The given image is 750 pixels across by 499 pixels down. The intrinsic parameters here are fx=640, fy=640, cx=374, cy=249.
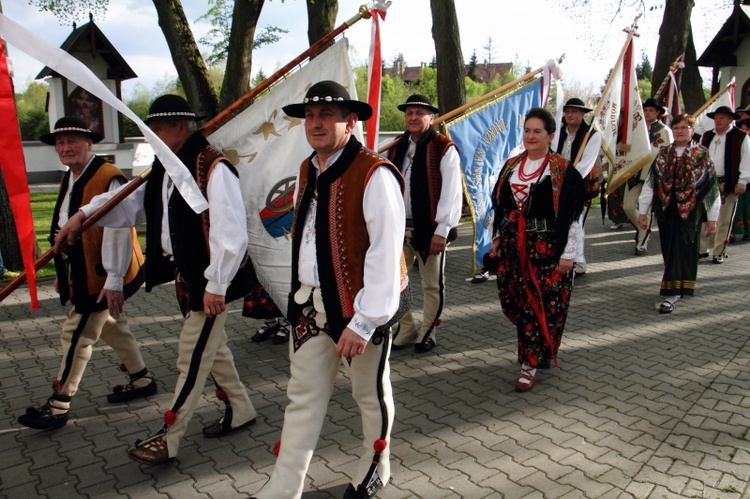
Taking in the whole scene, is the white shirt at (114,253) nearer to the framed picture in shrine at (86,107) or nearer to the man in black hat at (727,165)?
the man in black hat at (727,165)

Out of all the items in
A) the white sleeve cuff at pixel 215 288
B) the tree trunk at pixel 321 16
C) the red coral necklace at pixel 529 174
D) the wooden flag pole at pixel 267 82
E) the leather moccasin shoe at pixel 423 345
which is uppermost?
the tree trunk at pixel 321 16

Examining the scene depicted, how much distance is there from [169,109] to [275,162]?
2.76 ft

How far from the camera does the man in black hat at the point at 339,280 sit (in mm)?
2771

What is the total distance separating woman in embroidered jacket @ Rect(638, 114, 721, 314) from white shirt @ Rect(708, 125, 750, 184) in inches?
109

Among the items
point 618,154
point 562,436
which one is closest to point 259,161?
point 562,436

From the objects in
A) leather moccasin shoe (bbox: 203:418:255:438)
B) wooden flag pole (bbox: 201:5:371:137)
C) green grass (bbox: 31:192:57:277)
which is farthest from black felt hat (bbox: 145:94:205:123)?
green grass (bbox: 31:192:57:277)

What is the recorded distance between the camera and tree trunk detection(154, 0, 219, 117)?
1093cm

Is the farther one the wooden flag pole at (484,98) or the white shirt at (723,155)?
the white shirt at (723,155)

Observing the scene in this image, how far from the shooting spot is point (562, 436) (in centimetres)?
392

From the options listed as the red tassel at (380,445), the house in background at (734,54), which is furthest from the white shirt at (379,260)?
the house in background at (734,54)

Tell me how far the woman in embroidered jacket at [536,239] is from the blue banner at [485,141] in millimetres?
1554

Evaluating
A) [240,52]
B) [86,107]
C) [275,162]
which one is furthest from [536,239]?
[86,107]

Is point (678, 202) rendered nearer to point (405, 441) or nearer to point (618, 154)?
point (618, 154)

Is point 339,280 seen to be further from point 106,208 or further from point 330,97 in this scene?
point 106,208
